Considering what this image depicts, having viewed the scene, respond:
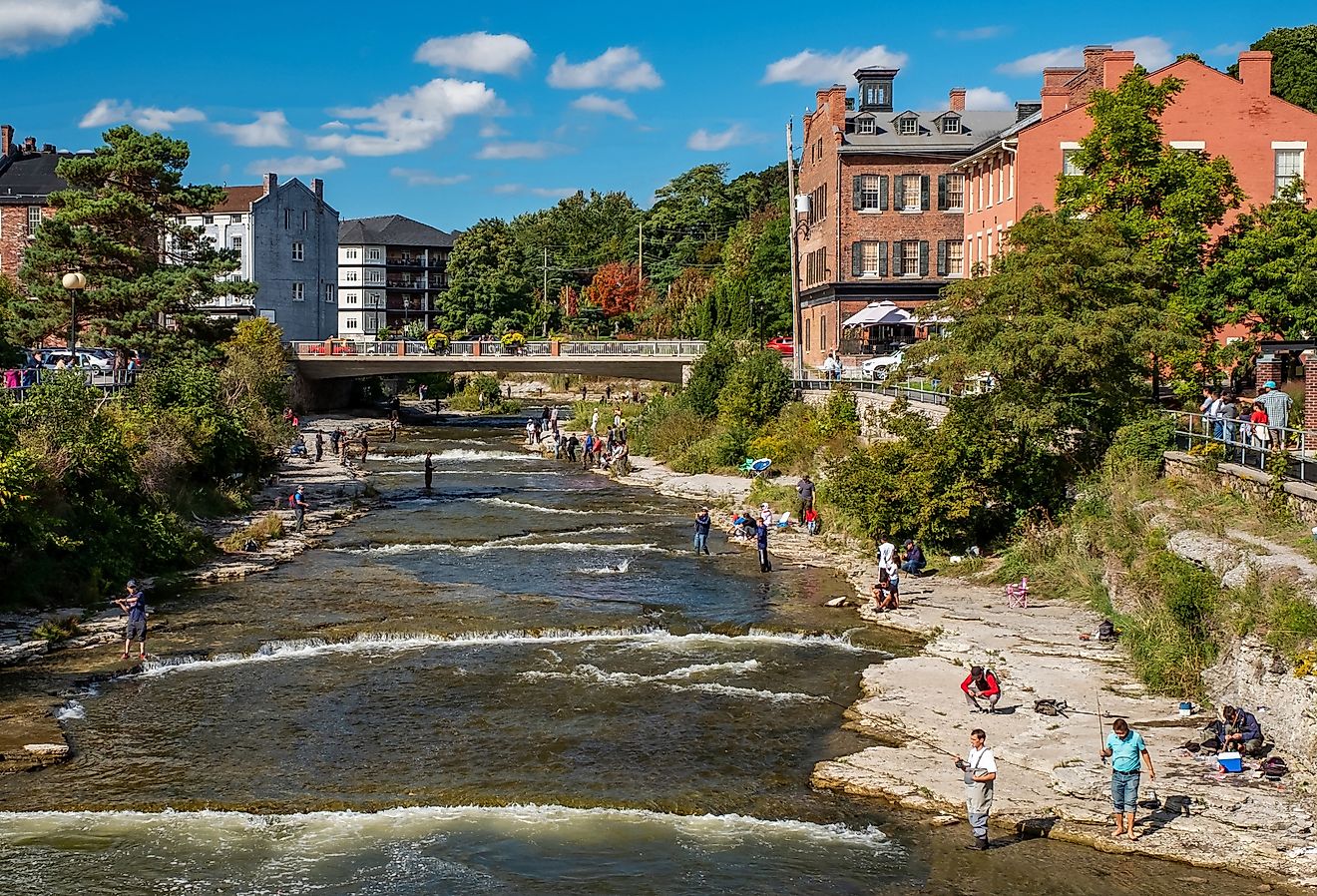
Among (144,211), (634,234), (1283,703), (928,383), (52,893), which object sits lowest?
(52,893)

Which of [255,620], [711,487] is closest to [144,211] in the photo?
[711,487]

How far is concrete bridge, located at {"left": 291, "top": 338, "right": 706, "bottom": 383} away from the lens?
76875 millimetres

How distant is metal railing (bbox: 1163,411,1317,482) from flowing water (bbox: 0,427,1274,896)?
8529 millimetres

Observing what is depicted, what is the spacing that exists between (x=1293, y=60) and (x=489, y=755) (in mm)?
87350

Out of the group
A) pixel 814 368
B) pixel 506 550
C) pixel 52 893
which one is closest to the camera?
pixel 52 893

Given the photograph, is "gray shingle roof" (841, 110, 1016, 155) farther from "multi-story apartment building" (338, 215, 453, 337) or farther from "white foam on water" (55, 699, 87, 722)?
"multi-story apartment building" (338, 215, 453, 337)

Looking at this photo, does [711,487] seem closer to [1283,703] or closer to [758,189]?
[1283,703]

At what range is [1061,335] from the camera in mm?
33281

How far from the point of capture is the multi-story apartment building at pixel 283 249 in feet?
318

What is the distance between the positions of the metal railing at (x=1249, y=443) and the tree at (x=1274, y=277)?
266 inches

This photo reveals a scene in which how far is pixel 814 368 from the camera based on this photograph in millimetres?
72812

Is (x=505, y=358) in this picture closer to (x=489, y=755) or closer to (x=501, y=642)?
(x=501, y=642)

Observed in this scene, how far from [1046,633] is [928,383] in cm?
2065

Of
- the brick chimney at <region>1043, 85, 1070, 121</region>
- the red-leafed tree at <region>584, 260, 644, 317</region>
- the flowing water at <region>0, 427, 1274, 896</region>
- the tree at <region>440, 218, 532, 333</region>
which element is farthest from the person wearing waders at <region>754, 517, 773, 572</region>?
the red-leafed tree at <region>584, 260, 644, 317</region>
